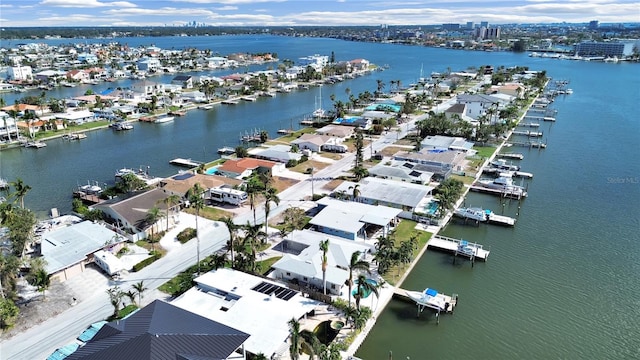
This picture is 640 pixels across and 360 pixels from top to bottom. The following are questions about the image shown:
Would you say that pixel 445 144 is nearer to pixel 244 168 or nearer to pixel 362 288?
pixel 244 168

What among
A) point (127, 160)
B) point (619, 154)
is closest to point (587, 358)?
point (619, 154)

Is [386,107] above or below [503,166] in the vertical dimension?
above

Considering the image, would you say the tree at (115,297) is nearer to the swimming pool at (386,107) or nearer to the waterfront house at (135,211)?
the waterfront house at (135,211)

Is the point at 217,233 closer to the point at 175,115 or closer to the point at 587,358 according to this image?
the point at 587,358

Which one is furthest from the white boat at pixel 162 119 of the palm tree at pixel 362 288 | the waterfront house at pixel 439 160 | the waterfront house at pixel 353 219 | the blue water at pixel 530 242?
the palm tree at pixel 362 288

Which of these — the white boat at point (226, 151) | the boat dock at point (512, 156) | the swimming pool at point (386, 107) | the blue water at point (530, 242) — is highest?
the swimming pool at point (386, 107)

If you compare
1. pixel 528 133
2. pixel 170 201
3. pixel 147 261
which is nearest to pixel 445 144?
pixel 528 133
